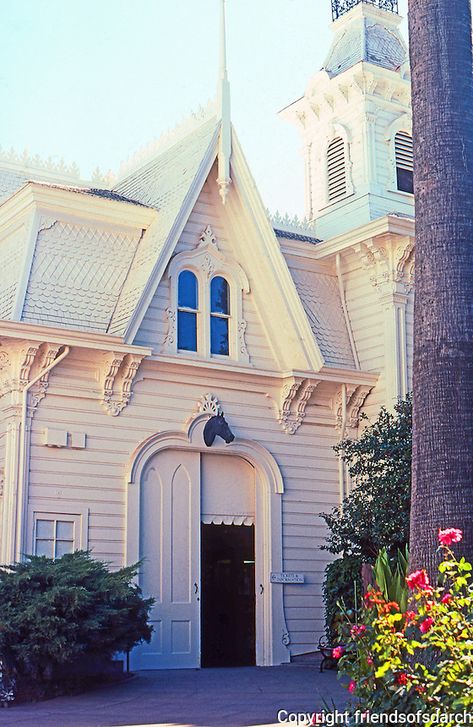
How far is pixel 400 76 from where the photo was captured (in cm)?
2444

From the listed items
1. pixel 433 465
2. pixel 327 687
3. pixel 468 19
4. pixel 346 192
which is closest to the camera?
pixel 433 465

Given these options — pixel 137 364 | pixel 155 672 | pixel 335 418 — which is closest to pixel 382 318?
pixel 335 418

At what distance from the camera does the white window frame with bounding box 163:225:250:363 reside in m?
19.2

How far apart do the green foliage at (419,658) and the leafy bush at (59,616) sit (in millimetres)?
6167

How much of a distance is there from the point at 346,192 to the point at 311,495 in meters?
7.31

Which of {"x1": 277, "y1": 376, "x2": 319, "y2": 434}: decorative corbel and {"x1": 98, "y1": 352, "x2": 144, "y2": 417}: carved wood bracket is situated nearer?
{"x1": 98, "y1": 352, "x2": 144, "y2": 417}: carved wood bracket

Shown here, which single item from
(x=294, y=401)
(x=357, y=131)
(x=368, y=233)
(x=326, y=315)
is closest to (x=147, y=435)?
(x=294, y=401)

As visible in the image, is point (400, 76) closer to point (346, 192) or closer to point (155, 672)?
point (346, 192)

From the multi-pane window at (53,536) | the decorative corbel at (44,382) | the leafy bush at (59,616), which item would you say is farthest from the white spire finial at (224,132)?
the leafy bush at (59,616)

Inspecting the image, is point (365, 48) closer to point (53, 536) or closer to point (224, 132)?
point (224, 132)

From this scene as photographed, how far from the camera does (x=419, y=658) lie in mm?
8336

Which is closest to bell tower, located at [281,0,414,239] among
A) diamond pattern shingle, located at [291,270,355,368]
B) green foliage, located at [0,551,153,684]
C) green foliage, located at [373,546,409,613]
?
diamond pattern shingle, located at [291,270,355,368]

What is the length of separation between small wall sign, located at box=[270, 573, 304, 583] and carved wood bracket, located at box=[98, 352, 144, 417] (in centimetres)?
405

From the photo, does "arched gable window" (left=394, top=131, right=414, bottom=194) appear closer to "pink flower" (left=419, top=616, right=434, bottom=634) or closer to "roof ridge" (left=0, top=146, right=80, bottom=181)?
"roof ridge" (left=0, top=146, right=80, bottom=181)
